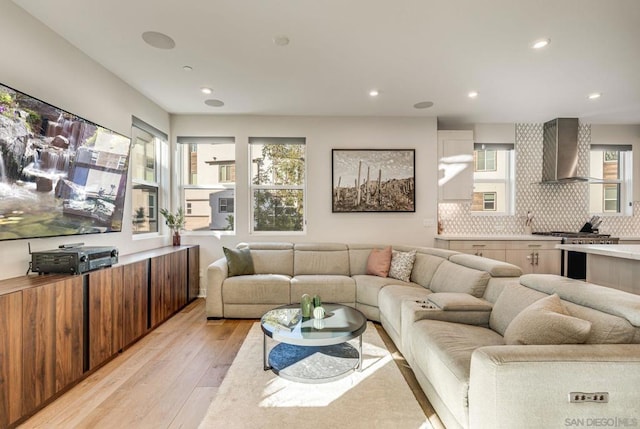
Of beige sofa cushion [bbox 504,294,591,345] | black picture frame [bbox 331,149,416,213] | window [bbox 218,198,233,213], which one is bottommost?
beige sofa cushion [bbox 504,294,591,345]

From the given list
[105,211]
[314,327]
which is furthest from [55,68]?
[314,327]

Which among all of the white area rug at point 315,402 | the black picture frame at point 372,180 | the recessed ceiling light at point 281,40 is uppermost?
the recessed ceiling light at point 281,40

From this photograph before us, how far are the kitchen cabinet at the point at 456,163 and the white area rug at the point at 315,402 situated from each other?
3.22 m

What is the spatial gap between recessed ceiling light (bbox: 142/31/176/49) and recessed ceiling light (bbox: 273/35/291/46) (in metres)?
0.92

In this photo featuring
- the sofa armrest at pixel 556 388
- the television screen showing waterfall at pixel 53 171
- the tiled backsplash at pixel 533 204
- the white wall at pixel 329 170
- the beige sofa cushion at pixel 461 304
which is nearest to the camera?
the sofa armrest at pixel 556 388

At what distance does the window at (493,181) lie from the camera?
483 cm

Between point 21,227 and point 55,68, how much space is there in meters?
1.42

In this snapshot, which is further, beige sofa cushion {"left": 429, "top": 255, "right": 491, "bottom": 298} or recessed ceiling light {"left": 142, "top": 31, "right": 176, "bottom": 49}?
beige sofa cushion {"left": 429, "top": 255, "right": 491, "bottom": 298}

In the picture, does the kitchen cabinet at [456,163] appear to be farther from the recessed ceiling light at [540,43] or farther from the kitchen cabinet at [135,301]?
the kitchen cabinet at [135,301]

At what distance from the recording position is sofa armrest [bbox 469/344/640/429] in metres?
1.19

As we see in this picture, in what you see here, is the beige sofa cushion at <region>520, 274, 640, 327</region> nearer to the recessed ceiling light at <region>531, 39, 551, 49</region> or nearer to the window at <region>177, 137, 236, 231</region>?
the recessed ceiling light at <region>531, 39, 551, 49</region>

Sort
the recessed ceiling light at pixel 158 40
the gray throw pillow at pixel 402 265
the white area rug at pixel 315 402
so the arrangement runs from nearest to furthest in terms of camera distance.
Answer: the white area rug at pixel 315 402, the recessed ceiling light at pixel 158 40, the gray throw pillow at pixel 402 265

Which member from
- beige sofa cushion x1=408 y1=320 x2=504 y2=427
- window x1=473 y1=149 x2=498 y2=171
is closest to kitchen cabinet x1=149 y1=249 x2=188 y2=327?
beige sofa cushion x1=408 y1=320 x2=504 y2=427

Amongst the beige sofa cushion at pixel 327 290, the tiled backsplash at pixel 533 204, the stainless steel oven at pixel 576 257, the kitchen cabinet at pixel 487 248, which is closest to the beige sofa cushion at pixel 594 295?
the beige sofa cushion at pixel 327 290
